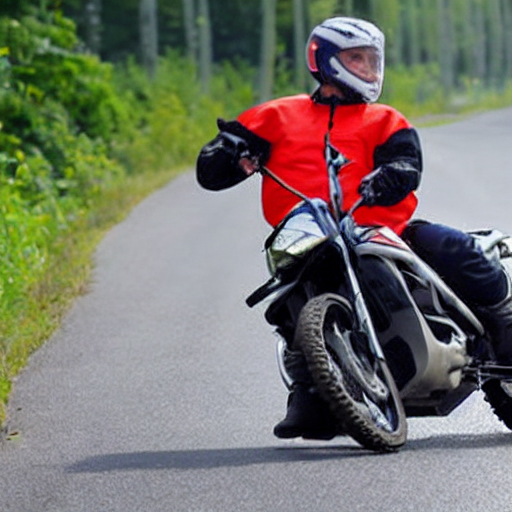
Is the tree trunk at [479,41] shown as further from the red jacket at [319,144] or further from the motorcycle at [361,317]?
the motorcycle at [361,317]

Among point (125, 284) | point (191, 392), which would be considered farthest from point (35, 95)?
point (191, 392)

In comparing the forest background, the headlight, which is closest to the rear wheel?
the headlight

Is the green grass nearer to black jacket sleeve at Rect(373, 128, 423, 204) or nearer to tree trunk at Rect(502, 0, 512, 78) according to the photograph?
black jacket sleeve at Rect(373, 128, 423, 204)

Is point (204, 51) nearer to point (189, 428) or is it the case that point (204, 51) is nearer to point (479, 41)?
point (479, 41)

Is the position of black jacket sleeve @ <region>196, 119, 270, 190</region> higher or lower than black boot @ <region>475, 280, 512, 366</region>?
higher

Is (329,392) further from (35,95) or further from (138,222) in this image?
(35,95)

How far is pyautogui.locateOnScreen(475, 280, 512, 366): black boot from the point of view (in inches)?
377

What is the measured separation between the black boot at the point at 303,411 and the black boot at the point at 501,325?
0.92m

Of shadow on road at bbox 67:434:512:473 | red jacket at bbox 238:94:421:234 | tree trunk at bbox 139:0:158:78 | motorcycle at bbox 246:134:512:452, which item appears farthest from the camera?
tree trunk at bbox 139:0:158:78

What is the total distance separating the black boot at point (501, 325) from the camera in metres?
9.58

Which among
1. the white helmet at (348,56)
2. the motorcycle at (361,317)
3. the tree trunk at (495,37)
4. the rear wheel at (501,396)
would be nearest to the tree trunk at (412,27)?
the tree trunk at (495,37)

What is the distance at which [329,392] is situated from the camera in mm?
8594

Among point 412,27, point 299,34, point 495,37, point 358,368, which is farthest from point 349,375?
point 495,37

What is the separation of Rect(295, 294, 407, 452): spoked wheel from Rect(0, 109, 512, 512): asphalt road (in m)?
0.13
